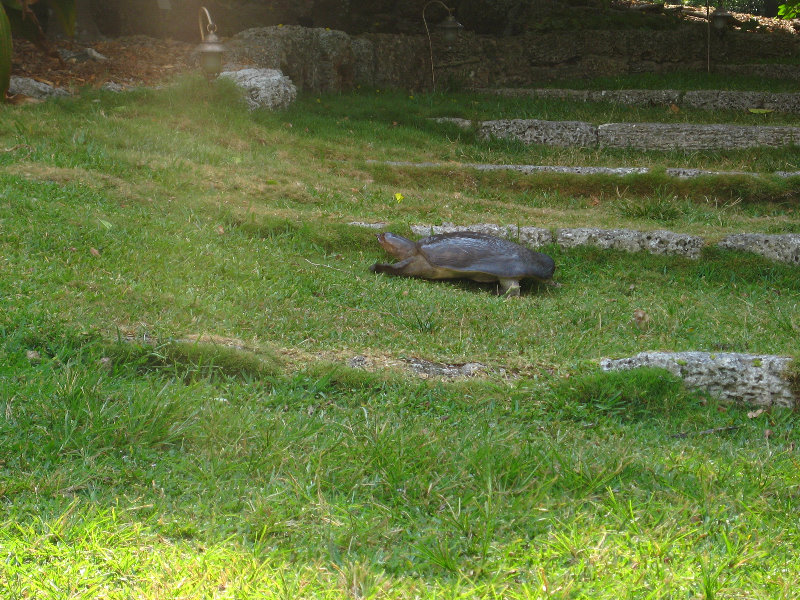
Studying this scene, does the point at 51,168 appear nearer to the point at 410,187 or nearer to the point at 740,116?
the point at 410,187

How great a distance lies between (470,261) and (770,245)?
2.67 meters

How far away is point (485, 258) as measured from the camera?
19.5 ft

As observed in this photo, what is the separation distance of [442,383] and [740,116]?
831 cm

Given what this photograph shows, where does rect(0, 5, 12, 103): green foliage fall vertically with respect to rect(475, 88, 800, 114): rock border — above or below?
above

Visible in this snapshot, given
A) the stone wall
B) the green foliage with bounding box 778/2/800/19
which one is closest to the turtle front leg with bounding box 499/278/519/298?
the stone wall

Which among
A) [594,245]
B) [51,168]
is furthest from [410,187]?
[51,168]

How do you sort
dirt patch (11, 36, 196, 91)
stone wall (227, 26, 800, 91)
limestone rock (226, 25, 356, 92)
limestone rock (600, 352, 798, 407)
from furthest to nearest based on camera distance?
stone wall (227, 26, 800, 91), limestone rock (226, 25, 356, 92), dirt patch (11, 36, 196, 91), limestone rock (600, 352, 798, 407)

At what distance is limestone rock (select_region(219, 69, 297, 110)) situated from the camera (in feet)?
30.4

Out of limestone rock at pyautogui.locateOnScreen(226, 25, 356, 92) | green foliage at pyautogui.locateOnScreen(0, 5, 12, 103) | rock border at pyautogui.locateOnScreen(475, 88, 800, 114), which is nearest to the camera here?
green foliage at pyautogui.locateOnScreen(0, 5, 12, 103)

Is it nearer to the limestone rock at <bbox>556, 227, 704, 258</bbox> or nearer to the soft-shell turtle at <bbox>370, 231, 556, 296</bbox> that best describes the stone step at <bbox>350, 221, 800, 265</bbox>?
the limestone rock at <bbox>556, 227, 704, 258</bbox>

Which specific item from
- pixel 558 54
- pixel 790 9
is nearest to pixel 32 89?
pixel 558 54

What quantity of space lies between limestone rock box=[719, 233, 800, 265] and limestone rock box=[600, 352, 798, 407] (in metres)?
2.60

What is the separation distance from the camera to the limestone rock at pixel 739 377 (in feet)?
13.5

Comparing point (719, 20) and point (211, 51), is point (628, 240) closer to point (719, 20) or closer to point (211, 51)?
point (211, 51)
